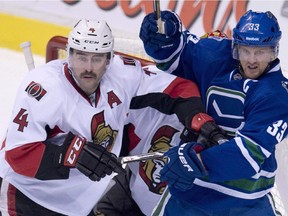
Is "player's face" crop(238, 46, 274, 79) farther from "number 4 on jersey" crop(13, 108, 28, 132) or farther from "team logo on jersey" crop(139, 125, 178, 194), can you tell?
"number 4 on jersey" crop(13, 108, 28, 132)

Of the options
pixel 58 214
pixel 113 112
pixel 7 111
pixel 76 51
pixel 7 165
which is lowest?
pixel 7 111

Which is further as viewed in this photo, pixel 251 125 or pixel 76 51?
pixel 76 51

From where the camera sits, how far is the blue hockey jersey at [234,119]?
2213mm

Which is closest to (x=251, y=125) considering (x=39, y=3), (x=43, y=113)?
(x=43, y=113)

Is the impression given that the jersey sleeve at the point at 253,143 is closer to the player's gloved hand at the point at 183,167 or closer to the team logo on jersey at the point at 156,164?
the player's gloved hand at the point at 183,167

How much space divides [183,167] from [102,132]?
40cm

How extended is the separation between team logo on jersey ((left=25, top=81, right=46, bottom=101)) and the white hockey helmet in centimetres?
19

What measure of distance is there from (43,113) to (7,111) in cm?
186

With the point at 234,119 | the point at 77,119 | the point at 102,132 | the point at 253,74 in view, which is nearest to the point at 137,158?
the point at 102,132

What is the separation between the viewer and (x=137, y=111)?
263 cm

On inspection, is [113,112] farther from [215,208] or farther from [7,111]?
[7,111]

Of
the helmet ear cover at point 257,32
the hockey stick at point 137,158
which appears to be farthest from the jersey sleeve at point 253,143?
the hockey stick at point 137,158

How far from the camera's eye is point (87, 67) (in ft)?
7.77

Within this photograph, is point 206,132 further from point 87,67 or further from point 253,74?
point 87,67
